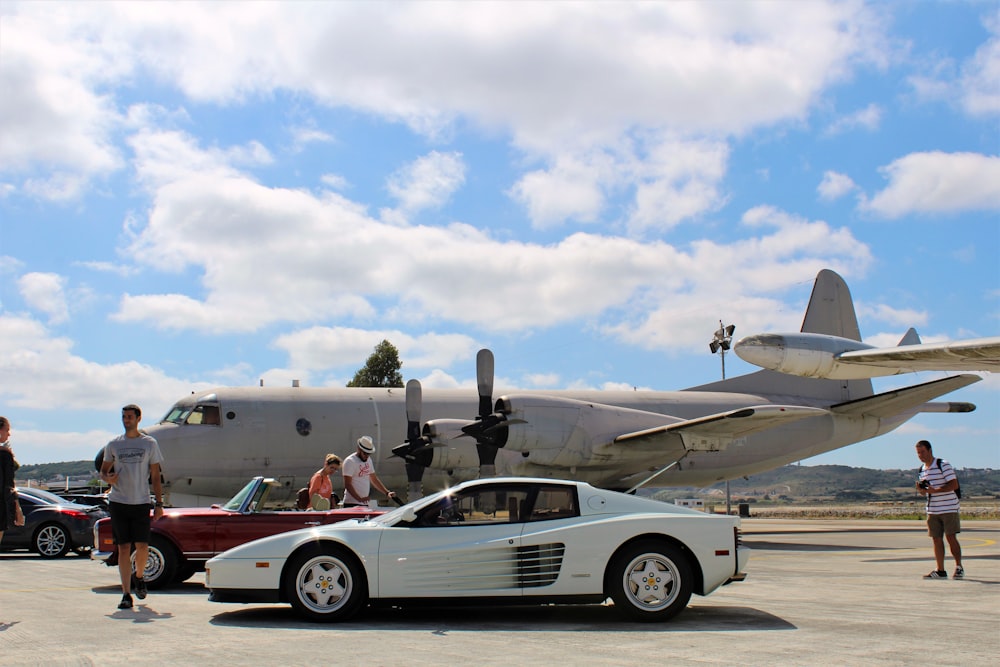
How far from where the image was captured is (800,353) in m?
15.5

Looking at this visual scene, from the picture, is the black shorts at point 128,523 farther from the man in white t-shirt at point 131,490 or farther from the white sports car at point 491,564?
the white sports car at point 491,564

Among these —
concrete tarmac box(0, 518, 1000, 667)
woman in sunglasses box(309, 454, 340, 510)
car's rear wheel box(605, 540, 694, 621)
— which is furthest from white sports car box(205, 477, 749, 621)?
woman in sunglasses box(309, 454, 340, 510)

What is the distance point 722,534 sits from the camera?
26.1 ft

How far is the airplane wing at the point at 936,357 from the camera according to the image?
14125 millimetres

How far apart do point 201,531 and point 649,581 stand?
5.67 metres

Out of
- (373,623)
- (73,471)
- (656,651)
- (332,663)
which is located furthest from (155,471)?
(73,471)

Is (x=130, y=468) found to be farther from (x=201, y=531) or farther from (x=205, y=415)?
(x=205, y=415)

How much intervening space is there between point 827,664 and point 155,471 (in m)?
6.39

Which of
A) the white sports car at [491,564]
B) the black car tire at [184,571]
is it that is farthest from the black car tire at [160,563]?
the white sports car at [491,564]

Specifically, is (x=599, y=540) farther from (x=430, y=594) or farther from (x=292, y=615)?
(x=292, y=615)

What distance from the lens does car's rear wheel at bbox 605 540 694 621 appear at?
7.63 m

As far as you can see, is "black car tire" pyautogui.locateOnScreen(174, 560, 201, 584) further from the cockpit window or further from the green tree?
the green tree

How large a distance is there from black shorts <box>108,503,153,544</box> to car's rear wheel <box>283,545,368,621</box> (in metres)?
1.96

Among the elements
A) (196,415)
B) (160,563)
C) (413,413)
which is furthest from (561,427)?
(160,563)
